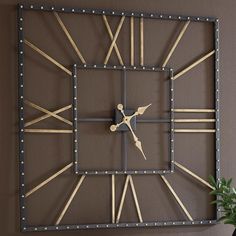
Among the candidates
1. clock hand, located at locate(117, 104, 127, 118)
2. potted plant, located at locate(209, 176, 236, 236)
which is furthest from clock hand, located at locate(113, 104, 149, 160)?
potted plant, located at locate(209, 176, 236, 236)

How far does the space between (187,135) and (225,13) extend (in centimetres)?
56

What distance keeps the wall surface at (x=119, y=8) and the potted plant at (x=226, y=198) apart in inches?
5.7

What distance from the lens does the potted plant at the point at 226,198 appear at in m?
2.10

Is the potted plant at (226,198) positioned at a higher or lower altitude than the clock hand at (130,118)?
lower

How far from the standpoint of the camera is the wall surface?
2053 millimetres

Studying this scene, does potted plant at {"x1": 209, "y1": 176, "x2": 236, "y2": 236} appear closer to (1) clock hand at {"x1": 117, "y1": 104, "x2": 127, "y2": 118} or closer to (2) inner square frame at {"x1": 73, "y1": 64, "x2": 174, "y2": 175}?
(2) inner square frame at {"x1": 73, "y1": 64, "x2": 174, "y2": 175}

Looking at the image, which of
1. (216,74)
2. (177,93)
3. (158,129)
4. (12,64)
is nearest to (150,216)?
(158,129)

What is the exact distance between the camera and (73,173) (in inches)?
83.4

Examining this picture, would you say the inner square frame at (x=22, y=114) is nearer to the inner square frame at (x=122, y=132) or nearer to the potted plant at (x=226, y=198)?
the potted plant at (x=226, y=198)

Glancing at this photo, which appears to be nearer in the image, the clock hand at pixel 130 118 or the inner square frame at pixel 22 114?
the inner square frame at pixel 22 114

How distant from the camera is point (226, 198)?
212 centimetres

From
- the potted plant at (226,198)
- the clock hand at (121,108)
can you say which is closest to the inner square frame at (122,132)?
the clock hand at (121,108)

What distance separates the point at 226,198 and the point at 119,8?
87 centimetres

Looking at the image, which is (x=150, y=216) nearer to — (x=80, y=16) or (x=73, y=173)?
(x=73, y=173)
